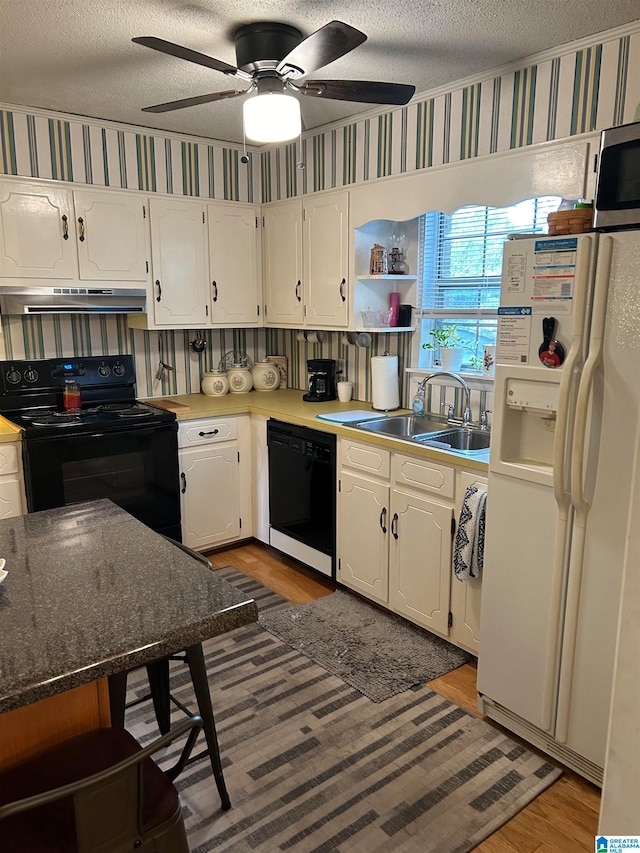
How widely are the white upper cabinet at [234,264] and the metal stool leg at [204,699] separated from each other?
8.62 ft

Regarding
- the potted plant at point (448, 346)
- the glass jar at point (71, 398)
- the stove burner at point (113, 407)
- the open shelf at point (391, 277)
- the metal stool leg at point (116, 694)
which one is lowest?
the metal stool leg at point (116, 694)

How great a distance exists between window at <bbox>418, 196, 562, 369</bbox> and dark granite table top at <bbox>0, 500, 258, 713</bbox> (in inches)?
84.1

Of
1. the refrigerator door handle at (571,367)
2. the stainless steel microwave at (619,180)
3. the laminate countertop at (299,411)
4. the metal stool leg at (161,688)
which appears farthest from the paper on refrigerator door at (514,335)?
the metal stool leg at (161,688)

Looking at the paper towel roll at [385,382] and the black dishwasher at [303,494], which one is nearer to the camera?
the black dishwasher at [303,494]

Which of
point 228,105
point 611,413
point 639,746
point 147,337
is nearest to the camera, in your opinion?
point 639,746

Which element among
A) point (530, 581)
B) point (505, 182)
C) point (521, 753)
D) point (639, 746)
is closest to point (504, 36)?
point (505, 182)

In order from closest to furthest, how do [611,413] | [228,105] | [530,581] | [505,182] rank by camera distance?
[611,413], [530,581], [505,182], [228,105]

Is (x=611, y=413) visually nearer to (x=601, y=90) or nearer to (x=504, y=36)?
(x=601, y=90)

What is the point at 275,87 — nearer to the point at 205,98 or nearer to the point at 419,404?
the point at 205,98

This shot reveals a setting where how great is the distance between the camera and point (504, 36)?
2.38m

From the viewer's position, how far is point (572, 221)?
1932 mm

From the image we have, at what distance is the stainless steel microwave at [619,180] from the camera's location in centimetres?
176

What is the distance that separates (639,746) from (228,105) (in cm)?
331

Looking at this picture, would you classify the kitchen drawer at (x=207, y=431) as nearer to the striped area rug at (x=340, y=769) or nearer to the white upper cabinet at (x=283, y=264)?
the white upper cabinet at (x=283, y=264)
